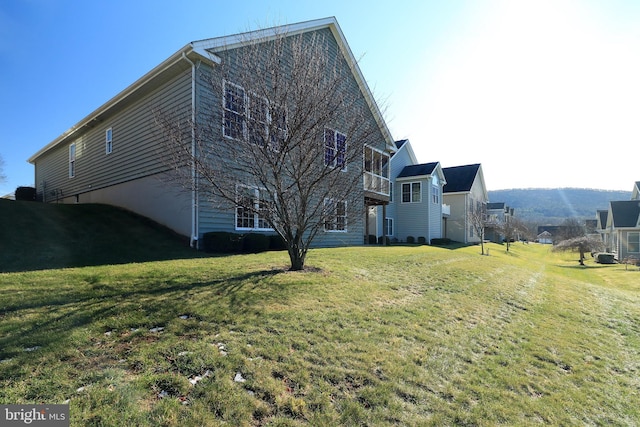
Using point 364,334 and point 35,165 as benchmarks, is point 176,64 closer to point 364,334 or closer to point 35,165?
point 364,334

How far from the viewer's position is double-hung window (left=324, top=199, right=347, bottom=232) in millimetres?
8242

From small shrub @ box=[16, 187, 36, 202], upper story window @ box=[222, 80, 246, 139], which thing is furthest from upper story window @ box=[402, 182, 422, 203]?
small shrub @ box=[16, 187, 36, 202]

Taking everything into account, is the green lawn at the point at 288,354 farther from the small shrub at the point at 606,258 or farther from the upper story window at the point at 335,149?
the small shrub at the point at 606,258

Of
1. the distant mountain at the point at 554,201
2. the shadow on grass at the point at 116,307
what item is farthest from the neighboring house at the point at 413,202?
the distant mountain at the point at 554,201

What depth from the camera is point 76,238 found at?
34.0 ft

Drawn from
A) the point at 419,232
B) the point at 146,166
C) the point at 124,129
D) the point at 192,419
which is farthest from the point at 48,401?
the point at 419,232

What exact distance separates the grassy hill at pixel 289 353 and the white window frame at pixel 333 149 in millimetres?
2614

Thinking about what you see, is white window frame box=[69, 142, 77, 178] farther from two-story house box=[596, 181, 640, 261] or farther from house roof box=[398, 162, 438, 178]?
two-story house box=[596, 181, 640, 261]

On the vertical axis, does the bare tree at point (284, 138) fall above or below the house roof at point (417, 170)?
below

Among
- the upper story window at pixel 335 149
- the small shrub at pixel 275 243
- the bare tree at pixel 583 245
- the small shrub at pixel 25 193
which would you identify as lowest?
the bare tree at pixel 583 245

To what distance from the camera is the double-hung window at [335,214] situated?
8.24 m

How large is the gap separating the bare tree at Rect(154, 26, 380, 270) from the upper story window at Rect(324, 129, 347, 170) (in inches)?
0.9

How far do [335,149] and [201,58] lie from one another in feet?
20.7

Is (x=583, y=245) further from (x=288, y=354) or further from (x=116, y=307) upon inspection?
(x=116, y=307)
